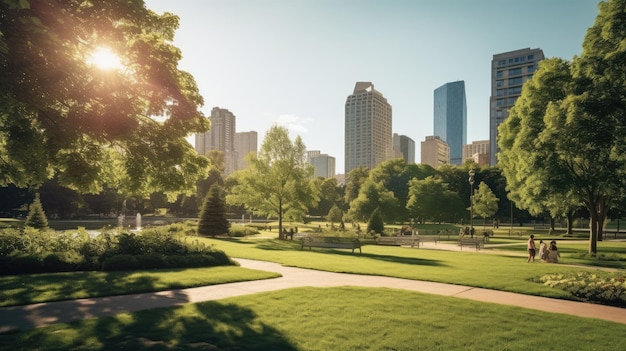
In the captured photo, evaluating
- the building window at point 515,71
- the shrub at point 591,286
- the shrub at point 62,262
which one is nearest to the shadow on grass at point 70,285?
the shrub at point 62,262

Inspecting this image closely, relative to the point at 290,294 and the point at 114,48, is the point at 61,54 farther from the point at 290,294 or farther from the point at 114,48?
the point at 290,294

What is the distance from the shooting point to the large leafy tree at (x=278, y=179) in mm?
42094

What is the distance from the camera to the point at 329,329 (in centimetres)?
868

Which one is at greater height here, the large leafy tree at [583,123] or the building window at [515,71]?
the building window at [515,71]

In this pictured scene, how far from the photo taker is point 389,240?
33625mm

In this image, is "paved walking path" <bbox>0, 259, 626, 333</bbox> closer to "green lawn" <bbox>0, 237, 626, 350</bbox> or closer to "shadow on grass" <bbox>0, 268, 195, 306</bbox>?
"shadow on grass" <bbox>0, 268, 195, 306</bbox>

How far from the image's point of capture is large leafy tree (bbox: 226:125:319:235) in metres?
42.1

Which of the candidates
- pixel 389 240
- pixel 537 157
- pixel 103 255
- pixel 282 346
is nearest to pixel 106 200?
pixel 389 240

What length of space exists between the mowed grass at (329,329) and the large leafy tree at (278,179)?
1215 inches

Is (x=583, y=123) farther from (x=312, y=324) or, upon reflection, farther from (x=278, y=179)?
(x=278, y=179)

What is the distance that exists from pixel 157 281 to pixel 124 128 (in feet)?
16.3

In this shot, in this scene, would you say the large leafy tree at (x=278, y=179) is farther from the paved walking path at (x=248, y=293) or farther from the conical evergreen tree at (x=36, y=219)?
the paved walking path at (x=248, y=293)

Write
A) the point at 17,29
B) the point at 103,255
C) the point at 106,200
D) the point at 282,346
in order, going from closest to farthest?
the point at 282,346 → the point at 17,29 → the point at 103,255 → the point at 106,200

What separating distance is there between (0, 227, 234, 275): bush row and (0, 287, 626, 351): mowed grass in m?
7.39
